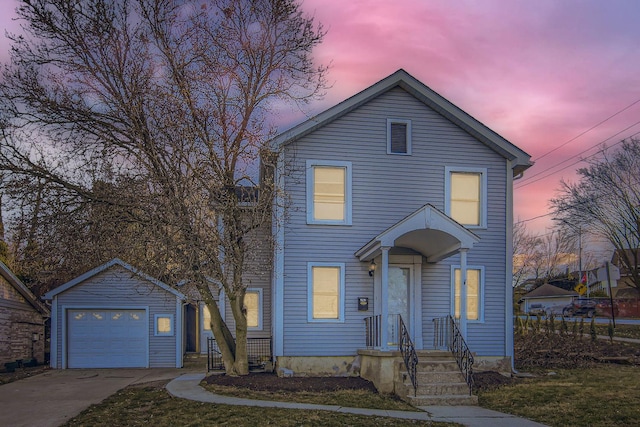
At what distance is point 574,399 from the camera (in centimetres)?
1023

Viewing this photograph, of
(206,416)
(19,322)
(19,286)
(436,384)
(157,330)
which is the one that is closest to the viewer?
(206,416)

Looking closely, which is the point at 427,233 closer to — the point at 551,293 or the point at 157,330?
the point at 157,330

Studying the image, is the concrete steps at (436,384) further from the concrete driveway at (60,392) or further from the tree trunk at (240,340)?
the concrete driveway at (60,392)

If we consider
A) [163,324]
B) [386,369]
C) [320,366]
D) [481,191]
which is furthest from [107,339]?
[481,191]

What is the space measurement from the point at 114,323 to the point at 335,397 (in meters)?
10.6

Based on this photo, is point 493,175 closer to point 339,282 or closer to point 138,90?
point 339,282

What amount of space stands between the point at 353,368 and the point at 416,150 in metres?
5.75

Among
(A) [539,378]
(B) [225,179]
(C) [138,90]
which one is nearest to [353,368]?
(A) [539,378]

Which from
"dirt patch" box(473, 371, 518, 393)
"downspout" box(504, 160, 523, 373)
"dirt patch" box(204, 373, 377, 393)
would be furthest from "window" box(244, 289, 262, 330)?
"downspout" box(504, 160, 523, 373)

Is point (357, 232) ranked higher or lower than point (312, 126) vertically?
lower

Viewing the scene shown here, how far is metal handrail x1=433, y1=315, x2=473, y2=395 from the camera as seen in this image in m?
11.1

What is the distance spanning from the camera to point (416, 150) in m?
14.2

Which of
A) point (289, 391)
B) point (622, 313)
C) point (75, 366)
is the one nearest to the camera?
point (289, 391)

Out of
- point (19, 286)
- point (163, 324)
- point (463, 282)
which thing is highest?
point (463, 282)
